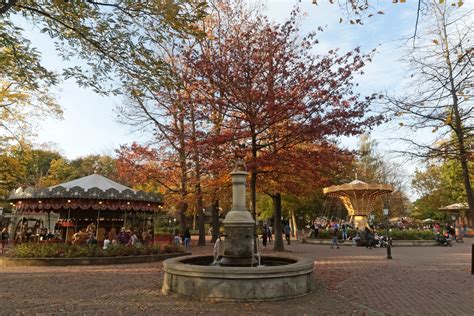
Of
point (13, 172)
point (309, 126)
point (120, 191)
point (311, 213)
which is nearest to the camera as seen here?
point (309, 126)

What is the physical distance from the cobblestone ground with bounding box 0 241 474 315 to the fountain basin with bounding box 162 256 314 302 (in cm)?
24

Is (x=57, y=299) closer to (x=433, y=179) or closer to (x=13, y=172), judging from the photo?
(x=13, y=172)

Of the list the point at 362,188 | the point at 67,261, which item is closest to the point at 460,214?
the point at 362,188

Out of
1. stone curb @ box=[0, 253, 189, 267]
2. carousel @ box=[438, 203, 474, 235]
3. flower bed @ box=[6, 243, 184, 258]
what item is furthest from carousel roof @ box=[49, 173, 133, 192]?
carousel @ box=[438, 203, 474, 235]

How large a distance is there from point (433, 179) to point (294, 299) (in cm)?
5796

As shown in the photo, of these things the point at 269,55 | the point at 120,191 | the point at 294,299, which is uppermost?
the point at 269,55

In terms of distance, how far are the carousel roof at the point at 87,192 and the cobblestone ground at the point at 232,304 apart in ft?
22.1

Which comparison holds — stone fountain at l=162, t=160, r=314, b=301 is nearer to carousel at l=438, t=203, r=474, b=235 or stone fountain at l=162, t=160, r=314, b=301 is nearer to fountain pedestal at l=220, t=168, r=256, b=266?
fountain pedestal at l=220, t=168, r=256, b=266

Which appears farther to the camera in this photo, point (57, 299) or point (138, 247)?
point (138, 247)

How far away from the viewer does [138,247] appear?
1809 cm

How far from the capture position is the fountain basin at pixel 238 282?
27.1 ft

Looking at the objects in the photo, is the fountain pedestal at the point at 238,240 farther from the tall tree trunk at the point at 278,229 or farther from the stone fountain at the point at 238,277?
the tall tree trunk at the point at 278,229

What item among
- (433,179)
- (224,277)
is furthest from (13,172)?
(433,179)

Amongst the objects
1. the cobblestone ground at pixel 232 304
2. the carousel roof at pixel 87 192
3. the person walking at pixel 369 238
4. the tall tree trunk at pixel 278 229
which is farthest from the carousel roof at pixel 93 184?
the person walking at pixel 369 238
